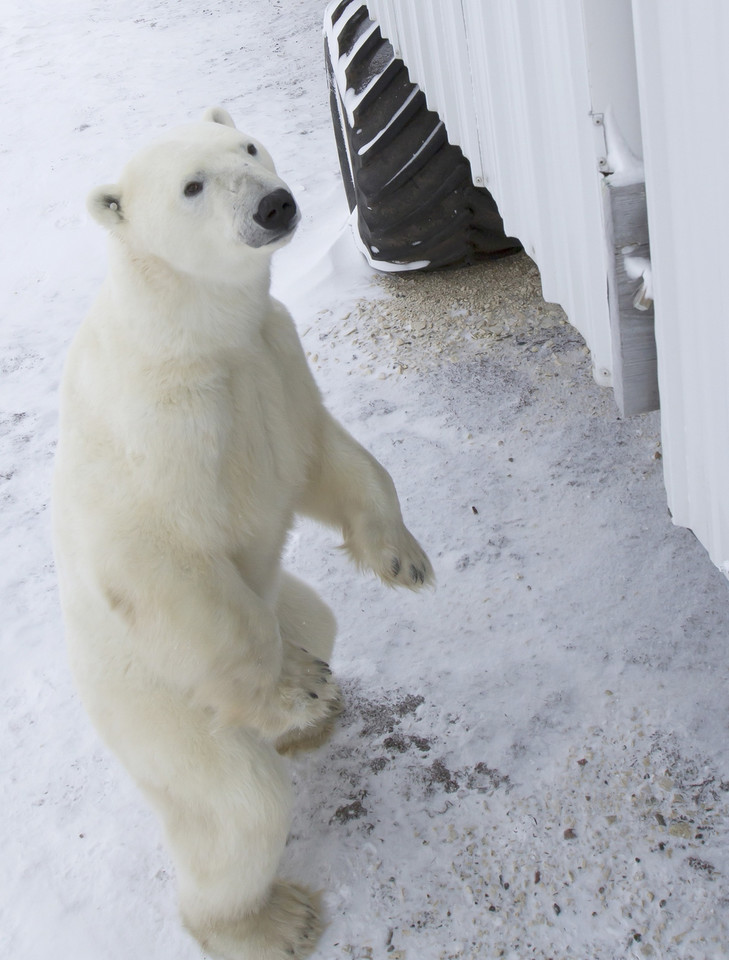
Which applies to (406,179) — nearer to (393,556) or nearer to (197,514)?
(393,556)

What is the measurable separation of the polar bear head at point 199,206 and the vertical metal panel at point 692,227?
2.06ft

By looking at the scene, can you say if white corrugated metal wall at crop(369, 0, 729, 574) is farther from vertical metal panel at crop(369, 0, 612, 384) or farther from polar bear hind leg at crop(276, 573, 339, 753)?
polar bear hind leg at crop(276, 573, 339, 753)

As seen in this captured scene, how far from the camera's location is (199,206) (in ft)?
5.82

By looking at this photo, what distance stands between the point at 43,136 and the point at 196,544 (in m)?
5.58

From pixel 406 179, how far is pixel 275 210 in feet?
7.24

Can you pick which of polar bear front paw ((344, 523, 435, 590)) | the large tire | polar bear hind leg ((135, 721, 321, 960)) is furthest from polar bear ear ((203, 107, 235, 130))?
the large tire

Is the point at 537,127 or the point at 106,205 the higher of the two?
the point at 106,205

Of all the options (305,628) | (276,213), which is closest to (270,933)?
(305,628)

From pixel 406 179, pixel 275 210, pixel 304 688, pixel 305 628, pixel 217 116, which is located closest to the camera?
pixel 275 210

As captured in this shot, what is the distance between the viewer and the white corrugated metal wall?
51.7 inches

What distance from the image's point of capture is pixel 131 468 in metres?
1.88

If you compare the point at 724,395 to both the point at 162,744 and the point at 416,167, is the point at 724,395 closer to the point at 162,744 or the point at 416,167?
the point at 162,744

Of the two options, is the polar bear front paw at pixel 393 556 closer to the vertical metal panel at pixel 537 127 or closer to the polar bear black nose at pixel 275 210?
the vertical metal panel at pixel 537 127

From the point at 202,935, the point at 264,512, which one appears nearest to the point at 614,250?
the point at 264,512
